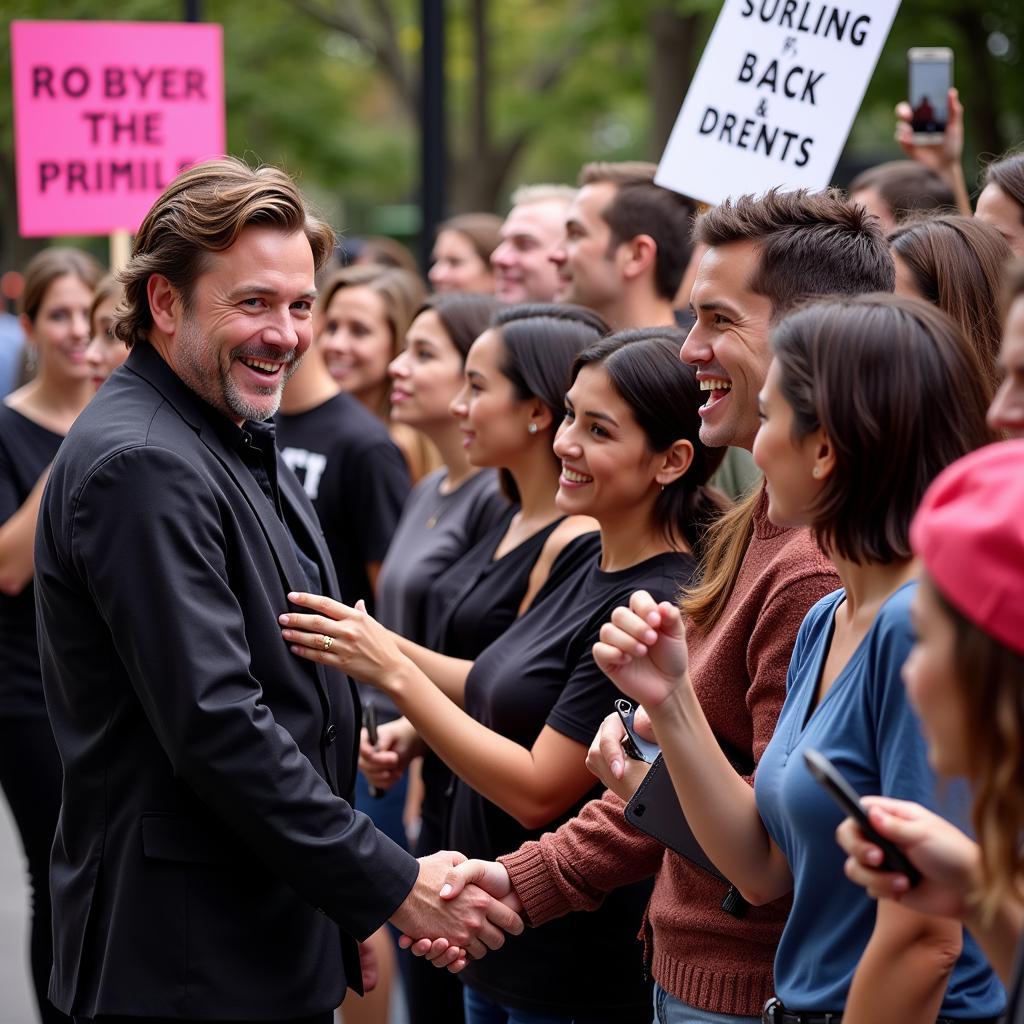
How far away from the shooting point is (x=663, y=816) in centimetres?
288

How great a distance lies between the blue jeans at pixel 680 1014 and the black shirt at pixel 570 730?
0.52 metres

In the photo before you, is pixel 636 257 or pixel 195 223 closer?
pixel 195 223

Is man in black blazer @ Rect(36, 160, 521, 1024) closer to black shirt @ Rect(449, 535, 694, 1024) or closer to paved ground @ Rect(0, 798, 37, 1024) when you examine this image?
black shirt @ Rect(449, 535, 694, 1024)

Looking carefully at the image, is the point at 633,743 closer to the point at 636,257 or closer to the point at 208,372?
the point at 208,372

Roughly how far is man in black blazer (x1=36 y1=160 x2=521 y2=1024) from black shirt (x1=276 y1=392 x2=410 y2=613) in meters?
2.19

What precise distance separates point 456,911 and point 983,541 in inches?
75.1

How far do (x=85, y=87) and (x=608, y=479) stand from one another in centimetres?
404

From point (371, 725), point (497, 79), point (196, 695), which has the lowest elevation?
point (497, 79)

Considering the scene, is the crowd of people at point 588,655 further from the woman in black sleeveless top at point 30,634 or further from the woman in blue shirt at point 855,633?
the woman in black sleeveless top at point 30,634

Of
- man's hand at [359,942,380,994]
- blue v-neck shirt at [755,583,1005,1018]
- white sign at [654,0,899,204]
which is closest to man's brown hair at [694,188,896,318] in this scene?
blue v-neck shirt at [755,583,1005,1018]

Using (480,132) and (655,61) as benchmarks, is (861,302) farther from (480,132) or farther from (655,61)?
(480,132)

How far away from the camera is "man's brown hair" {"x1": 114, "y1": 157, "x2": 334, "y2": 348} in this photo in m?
3.22

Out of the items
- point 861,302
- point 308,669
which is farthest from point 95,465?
point 861,302

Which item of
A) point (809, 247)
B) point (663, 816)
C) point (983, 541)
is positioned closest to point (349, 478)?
point (809, 247)
